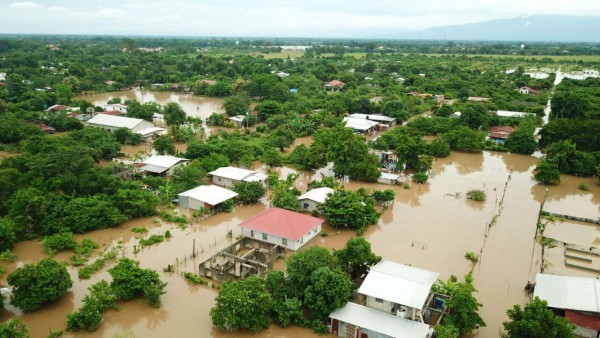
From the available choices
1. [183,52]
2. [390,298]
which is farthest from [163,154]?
[183,52]

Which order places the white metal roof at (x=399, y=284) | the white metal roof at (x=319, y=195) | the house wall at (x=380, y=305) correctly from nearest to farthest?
the white metal roof at (x=399, y=284) < the house wall at (x=380, y=305) < the white metal roof at (x=319, y=195)

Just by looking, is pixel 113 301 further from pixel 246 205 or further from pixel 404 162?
pixel 404 162

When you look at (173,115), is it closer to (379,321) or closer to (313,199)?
(313,199)

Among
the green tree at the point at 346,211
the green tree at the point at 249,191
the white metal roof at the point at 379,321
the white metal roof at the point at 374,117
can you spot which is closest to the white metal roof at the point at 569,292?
the white metal roof at the point at 379,321

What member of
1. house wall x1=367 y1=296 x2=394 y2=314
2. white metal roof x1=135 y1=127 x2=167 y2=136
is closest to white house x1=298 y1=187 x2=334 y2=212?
house wall x1=367 y1=296 x2=394 y2=314

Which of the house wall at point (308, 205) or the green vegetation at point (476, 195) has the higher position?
the house wall at point (308, 205)

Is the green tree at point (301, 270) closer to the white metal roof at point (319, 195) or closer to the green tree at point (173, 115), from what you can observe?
the white metal roof at point (319, 195)

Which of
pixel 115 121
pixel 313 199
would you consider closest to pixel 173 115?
pixel 115 121
